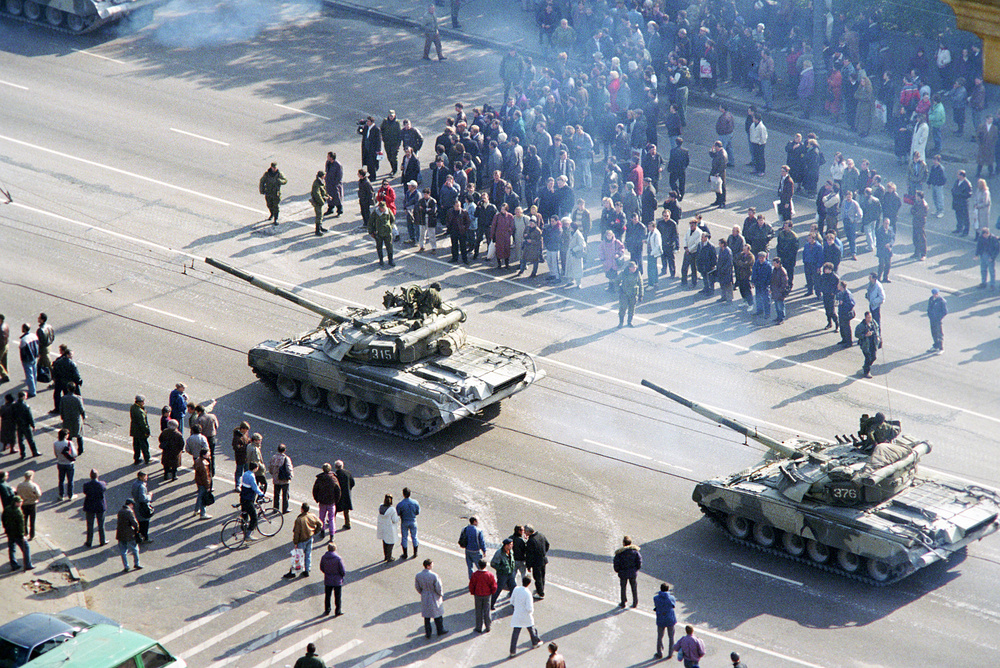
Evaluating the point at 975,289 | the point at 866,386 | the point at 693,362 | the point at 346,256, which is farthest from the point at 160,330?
the point at 975,289

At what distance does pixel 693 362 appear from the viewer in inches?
1138

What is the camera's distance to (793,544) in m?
22.7

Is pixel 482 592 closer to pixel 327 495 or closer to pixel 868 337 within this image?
pixel 327 495

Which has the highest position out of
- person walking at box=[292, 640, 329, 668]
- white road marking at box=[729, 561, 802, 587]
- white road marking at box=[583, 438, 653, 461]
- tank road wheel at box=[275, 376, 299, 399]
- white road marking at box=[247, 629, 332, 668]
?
person walking at box=[292, 640, 329, 668]

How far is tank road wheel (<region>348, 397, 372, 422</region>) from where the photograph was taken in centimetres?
2636

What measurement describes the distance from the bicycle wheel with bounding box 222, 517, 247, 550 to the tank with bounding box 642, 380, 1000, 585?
7.33 m

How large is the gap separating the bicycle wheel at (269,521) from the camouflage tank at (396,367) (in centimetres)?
325

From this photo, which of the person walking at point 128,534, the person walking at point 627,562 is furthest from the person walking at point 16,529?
the person walking at point 627,562

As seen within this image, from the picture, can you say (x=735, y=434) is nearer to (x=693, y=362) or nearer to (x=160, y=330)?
(x=693, y=362)

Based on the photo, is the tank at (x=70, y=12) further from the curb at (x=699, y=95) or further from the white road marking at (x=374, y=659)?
the white road marking at (x=374, y=659)

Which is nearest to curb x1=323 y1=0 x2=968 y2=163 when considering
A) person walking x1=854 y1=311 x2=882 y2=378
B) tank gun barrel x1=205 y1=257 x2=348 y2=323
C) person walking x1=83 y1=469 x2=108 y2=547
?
person walking x1=854 y1=311 x2=882 y2=378

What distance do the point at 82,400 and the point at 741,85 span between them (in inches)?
895

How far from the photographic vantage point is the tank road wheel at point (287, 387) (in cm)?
2708

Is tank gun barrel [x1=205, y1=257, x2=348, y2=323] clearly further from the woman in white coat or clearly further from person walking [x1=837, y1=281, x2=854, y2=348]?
person walking [x1=837, y1=281, x2=854, y2=348]
